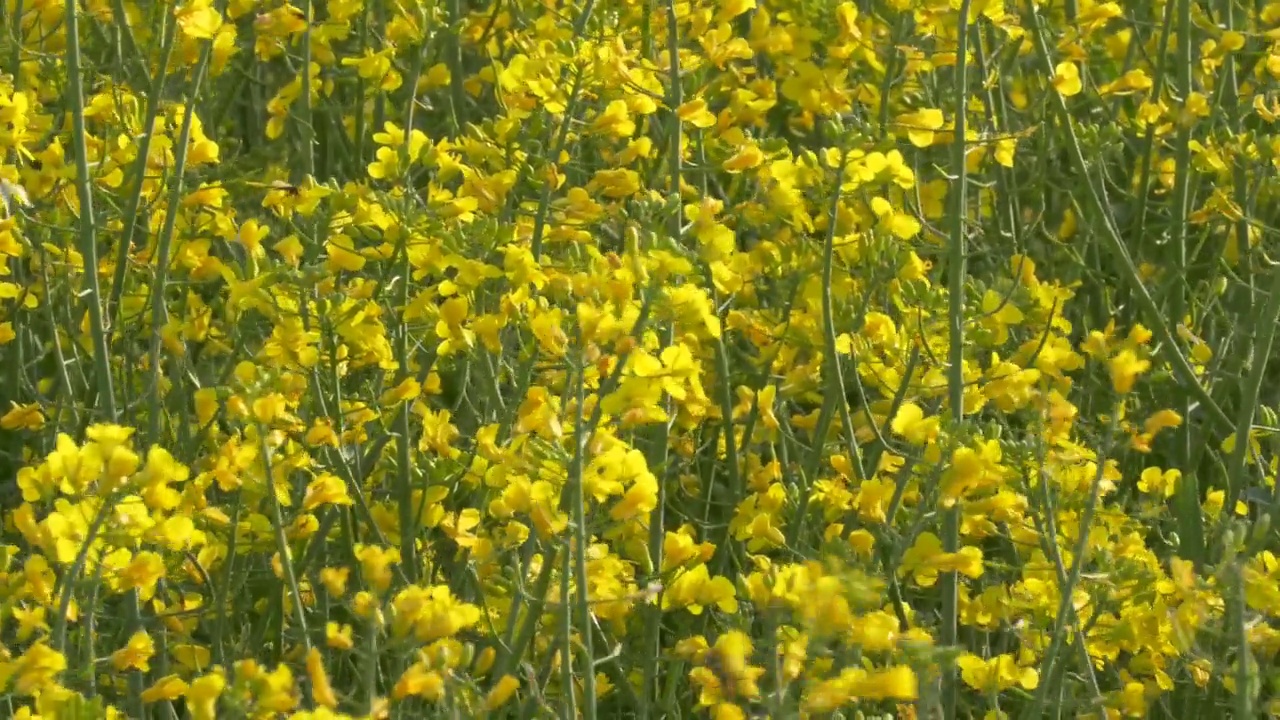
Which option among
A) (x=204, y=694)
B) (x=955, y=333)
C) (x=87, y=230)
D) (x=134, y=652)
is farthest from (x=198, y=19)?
(x=204, y=694)

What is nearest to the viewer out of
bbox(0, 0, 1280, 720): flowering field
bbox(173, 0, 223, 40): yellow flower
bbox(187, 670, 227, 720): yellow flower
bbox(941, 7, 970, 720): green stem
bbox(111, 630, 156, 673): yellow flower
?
bbox(187, 670, 227, 720): yellow flower

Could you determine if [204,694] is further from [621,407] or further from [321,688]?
[621,407]

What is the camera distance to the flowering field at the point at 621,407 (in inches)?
93.0

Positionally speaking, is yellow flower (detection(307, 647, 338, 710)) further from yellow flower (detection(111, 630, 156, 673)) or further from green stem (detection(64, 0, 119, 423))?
green stem (detection(64, 0, 119, 423))

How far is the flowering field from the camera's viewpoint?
2361 mm

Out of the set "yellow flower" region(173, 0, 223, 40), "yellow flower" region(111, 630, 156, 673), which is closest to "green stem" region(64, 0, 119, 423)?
"yellow flower" region(173, 0, 223, 40)

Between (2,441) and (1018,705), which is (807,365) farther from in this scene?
(2,441)

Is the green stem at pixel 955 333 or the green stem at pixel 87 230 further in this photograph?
the green stem at pixel 87 230

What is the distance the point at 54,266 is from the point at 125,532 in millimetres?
1323

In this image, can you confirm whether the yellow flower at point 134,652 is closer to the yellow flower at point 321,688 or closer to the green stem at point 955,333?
the yellow flower at point 321,688

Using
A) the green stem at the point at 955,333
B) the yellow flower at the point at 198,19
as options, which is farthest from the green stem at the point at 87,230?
the green stem at the point at 955,333

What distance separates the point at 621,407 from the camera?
2436 millimetres

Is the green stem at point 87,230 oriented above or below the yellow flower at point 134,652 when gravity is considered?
above

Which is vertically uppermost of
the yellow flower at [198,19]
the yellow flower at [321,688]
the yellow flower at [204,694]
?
the yellow flower at [198,19]
